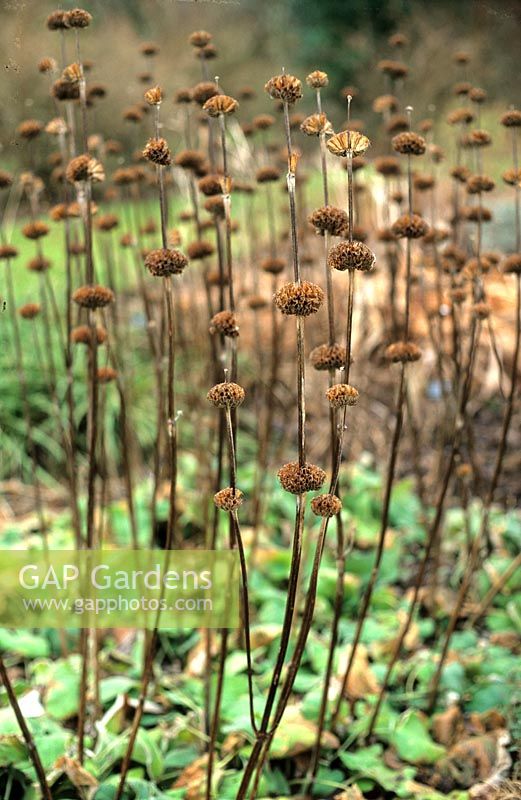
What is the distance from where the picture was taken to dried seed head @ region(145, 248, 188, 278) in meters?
1.08

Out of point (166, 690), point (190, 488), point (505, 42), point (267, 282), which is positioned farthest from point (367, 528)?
point (505, 42)

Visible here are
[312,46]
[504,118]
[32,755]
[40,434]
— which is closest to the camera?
[32,755]

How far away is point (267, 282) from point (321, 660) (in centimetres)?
279

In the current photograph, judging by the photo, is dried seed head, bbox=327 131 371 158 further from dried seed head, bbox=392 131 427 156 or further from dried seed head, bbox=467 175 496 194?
dried seed head, bbox=467 175 496 194

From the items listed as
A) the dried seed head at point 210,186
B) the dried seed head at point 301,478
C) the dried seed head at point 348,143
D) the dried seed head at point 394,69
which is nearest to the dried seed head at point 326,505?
the dried seed head at point 301,478

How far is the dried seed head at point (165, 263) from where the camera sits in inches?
42.4

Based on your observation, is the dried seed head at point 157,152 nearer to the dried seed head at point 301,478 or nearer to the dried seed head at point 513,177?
the dried seed head at point 301,478

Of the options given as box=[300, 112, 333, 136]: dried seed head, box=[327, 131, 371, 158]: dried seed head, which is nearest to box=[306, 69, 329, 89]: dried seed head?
box=[300, 112, 333, 136]: dried seed head

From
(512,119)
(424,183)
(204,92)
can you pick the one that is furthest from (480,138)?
(204,92)

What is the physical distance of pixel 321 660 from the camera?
1.87 metres

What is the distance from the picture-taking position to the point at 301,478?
96 cm

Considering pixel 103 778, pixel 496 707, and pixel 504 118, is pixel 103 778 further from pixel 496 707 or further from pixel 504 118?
→ pixel 504 118

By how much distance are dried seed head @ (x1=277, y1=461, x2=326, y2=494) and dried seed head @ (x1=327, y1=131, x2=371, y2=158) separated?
352 millimetres

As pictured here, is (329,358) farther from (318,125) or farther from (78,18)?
(78,18)
